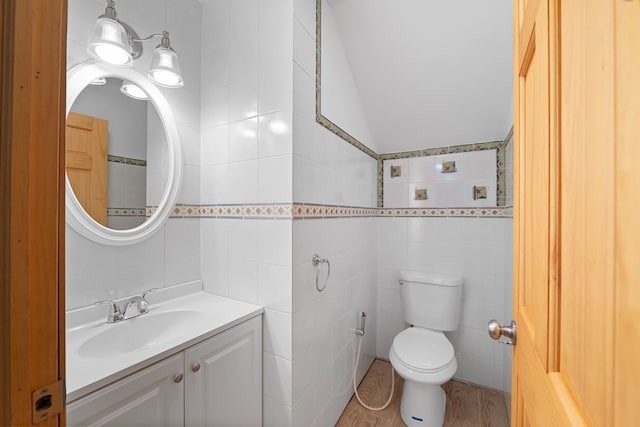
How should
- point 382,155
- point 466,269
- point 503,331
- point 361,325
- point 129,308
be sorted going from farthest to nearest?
point 382,155, point 466,269, point 361,325, point 129,308, point 503,331

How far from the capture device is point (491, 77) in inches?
63.1

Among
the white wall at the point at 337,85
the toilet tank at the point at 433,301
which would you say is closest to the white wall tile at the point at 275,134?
the white wall at the point at 337,85

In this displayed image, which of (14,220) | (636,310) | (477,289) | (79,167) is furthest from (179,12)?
(477,289)

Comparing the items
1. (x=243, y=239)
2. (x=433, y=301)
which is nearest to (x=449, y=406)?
(x=433, y=301)

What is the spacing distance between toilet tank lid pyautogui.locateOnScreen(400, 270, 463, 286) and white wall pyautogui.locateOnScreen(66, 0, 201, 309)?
147cm

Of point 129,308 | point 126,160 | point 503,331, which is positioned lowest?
point 129,308

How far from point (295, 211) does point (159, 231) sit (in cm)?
Result: 72

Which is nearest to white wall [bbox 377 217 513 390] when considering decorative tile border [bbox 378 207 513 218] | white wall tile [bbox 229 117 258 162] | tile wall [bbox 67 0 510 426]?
decorative tile border [bbox 378 207 513 218]

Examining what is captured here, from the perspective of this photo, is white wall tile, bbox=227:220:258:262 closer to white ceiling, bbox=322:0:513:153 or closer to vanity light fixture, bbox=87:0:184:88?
vanity light fixture, bbox=87:0:184:88

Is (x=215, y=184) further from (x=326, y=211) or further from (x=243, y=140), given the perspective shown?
(x=326, y=211)

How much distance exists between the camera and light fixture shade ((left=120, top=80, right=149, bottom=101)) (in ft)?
3.99

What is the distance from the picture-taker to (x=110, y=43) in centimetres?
100

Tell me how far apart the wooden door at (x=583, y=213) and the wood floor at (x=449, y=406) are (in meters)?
1.36

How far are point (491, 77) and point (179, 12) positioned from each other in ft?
5.91
